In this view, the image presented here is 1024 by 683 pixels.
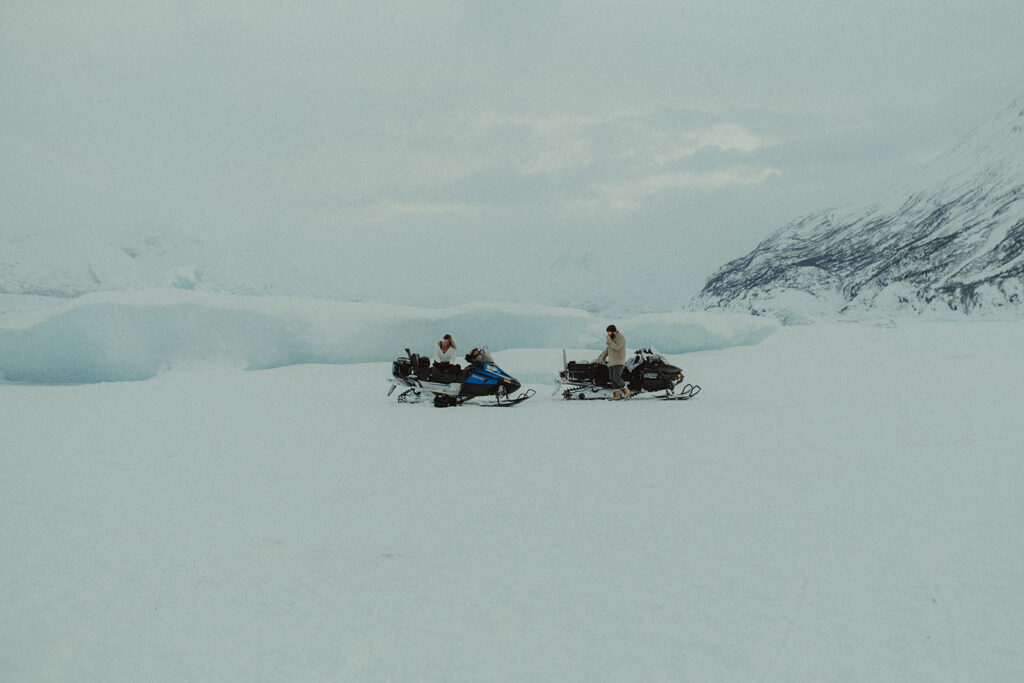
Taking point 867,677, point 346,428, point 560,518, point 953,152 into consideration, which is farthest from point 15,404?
point 953,152

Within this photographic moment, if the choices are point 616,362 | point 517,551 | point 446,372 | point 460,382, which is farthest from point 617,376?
point 517,551

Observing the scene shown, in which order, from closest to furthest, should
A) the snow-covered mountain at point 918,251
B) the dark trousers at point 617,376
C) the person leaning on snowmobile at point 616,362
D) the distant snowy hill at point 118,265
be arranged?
the person leaning on snowmobile at point 616,362 → the dark trousers at point 617,376 → the snow-covered mountain at point 918,251 → the distant snowy hill at point 118,265

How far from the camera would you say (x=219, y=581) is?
134 inches

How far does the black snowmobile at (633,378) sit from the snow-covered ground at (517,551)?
3446mm

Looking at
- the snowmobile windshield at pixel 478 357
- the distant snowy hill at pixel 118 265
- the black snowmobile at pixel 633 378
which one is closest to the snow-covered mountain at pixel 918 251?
the black snowmobile at pixel 633 378

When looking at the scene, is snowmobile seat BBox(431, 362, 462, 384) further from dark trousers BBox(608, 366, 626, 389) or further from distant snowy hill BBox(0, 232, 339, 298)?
distant snowy hill BBox(0, 232, 339, 298)

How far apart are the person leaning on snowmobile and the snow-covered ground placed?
11.1ft

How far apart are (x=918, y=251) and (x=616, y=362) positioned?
4408 inches

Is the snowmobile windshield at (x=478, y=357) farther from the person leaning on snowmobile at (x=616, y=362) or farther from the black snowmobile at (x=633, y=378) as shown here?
the person leaning on snowmobile at (x=616, y=362)

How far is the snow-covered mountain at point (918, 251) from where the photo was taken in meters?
76.5

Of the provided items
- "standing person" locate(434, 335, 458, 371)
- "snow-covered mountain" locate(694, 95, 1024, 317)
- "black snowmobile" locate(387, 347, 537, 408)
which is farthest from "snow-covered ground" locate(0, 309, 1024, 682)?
"snow-covered mountain" locate(694, 95, 1024, 317)

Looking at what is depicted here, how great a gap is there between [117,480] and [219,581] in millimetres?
2964

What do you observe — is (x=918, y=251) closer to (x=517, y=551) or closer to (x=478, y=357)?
(x=478, y=357)

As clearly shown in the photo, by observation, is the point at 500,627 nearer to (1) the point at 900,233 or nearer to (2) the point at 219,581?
(2) the point at 219,581
